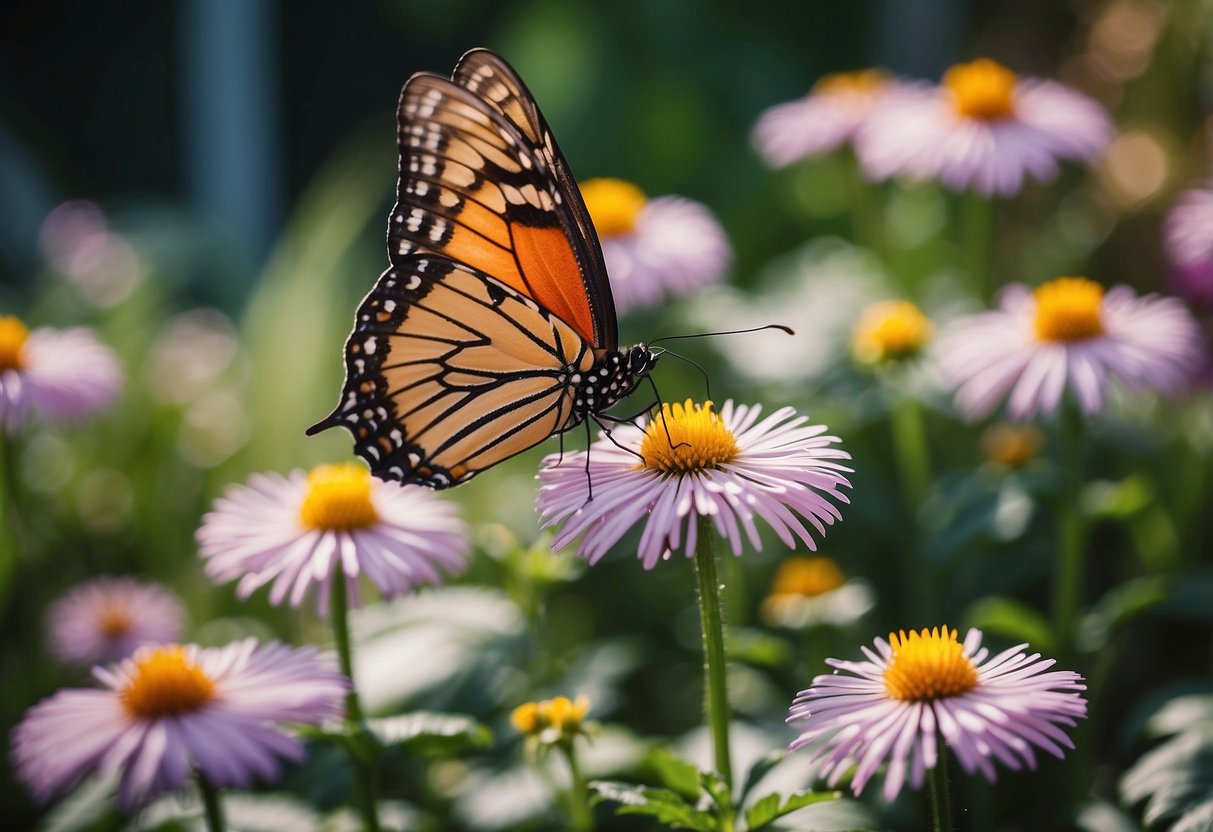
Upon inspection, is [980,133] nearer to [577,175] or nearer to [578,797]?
[578,797]

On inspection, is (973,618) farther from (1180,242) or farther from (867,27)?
(867,27)

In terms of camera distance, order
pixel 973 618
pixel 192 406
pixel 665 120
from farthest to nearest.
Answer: pixel 665 120, pixel 192 406, pixel 973 618

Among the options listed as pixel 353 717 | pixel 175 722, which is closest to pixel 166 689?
pixel 175 722

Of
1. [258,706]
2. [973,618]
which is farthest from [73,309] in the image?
[973,618]

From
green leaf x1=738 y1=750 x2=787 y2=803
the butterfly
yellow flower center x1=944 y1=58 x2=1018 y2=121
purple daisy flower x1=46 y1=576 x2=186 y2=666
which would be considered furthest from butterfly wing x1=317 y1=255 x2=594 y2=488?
yellow flower center x1=944 y1=58 x2=1018 y2=121

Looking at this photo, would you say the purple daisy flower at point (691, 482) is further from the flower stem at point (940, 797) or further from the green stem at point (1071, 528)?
the green stem at point (1071, 528)
